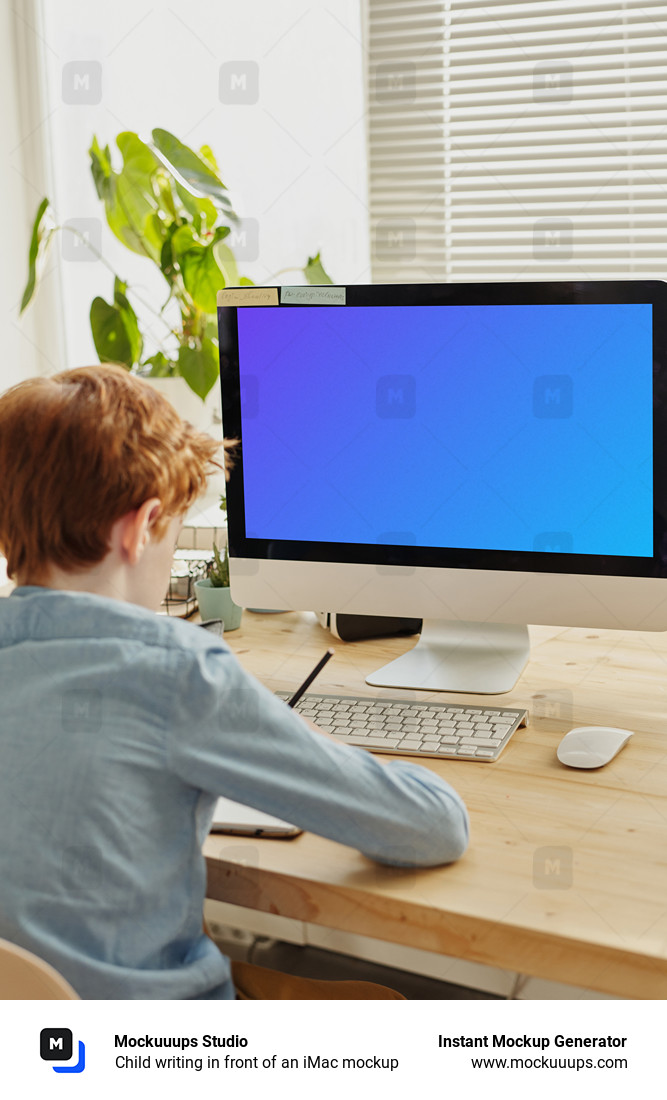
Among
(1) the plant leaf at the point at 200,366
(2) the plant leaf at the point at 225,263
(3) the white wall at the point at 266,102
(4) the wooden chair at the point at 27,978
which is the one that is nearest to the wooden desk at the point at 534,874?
(4) the wooden chair at the point at 27,978

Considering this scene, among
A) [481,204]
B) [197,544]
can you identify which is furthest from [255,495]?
[481,204]

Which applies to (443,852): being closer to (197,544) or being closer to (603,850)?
(603,850)

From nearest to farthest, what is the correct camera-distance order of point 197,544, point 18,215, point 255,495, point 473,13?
1. point 255,495
2. point 197,544
3. point 473,13
4. point 18,215

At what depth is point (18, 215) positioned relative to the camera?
2.39 m

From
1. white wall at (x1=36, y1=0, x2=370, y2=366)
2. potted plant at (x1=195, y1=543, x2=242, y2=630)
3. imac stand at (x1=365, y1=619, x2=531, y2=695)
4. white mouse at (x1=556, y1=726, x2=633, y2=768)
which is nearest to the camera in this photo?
white mouse at (x1=556, y1=726, x2=633, y2=768)

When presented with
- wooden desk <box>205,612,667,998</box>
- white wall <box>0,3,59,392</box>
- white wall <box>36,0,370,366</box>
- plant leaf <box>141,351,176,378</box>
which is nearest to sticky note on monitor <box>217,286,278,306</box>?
wooden desk <box>205,612,667,998</box>

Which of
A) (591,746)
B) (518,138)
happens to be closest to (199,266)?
(518,138)

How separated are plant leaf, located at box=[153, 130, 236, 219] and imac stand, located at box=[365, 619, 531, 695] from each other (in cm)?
91

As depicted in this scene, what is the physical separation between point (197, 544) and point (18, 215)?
1.01 meters

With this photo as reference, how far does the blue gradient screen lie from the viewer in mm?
1135

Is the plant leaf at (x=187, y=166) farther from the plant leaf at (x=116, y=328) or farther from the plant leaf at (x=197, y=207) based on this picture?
→ the plant leaf at (x=116, y=328)

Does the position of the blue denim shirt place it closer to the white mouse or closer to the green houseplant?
the white mouse

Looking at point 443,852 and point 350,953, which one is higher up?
point 443,852

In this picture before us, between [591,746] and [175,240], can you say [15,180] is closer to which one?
[175,240]
